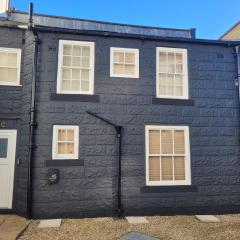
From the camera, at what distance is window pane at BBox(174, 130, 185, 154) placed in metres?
8.70

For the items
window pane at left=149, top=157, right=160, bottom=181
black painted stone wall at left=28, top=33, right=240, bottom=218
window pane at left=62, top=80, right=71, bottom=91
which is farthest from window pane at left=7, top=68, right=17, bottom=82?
window pane at left=149, top=157, right=160, bottom=181

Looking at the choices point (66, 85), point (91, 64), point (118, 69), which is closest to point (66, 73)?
point (66, 85)

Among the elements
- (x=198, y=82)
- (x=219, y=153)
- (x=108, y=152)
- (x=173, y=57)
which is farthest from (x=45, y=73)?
(x=219, y=153)

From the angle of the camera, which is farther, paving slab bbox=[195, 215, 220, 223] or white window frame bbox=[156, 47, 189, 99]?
white window frame bbox=[156, 47, 189, 99]

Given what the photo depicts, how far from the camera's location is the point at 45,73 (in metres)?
8.29

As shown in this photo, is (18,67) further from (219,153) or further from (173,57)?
(219,153)

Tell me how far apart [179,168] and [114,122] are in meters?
2.48

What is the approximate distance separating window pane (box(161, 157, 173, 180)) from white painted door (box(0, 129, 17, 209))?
4569 mm

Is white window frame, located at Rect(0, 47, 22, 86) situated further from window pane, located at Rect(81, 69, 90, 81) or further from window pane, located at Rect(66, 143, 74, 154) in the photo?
window pane, located at Rect(66, 143, 74, 154)

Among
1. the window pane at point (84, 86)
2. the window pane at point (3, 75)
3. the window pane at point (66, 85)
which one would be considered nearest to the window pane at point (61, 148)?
the window pane at point (66, 85)

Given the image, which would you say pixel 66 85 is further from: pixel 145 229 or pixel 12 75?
pixel 145 229

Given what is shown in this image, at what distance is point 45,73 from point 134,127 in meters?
3.12

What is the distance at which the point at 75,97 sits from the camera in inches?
328

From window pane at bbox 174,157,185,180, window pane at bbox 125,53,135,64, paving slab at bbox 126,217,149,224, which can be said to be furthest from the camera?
window pane at bbox 125,53,135,64
